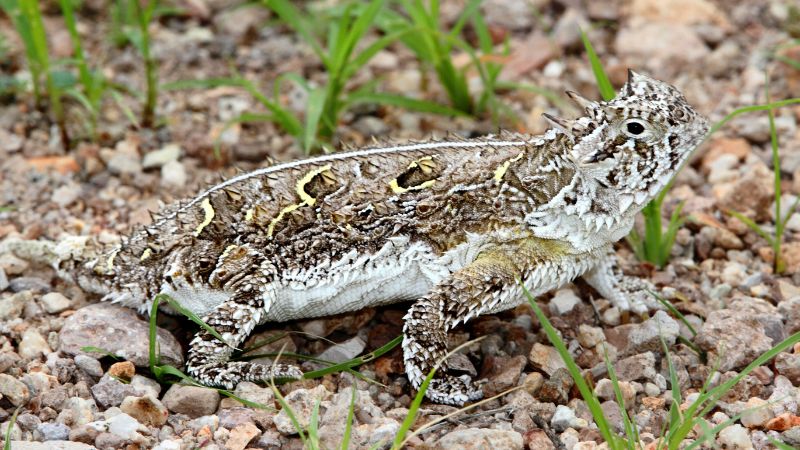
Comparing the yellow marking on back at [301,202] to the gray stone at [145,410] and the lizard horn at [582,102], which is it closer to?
the gray stone at [145,410]

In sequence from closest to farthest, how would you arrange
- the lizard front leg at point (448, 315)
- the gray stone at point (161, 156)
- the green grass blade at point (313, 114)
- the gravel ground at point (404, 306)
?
the gravel ground at point (404, 306), the lizard front leg at point (448, 315), the green grass blade at point (313, 114), the gray stone at point (161, 156)

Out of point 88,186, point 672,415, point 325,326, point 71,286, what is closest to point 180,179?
point 88,186

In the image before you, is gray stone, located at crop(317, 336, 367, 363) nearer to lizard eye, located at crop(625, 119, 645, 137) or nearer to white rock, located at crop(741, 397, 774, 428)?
lizard eye, located at crop(625, 119, 645, 137)

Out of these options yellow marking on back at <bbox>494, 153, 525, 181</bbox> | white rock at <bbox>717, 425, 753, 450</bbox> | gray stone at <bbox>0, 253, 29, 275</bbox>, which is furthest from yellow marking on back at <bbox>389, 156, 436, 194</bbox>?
gray stone at <bbox>0, 253, 29, 275</bbox>

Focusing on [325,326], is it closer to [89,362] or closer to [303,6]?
[89,362]

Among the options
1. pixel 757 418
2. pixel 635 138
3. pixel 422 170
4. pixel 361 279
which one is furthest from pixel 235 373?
pixel 757 418

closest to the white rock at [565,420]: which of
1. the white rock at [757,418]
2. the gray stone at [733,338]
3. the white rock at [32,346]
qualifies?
the white rock at [757,418]
